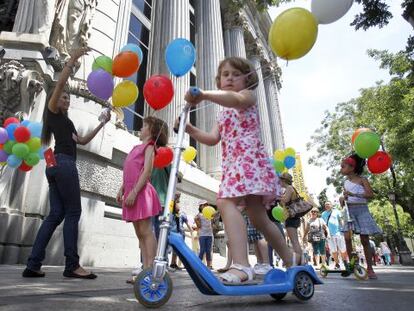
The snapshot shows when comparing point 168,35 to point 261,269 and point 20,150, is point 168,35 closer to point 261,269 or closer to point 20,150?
point 20,150

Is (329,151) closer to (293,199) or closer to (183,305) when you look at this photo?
(293,199)

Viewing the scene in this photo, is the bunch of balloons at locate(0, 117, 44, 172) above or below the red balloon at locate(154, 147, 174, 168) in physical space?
above

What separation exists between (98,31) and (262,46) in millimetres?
20986

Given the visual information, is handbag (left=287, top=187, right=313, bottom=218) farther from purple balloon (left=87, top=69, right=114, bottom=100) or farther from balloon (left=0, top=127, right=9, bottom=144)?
balloon (left=0, top=127, right=9, bottom=144)

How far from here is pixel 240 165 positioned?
2312 mm

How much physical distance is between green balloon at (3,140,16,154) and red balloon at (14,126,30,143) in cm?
9

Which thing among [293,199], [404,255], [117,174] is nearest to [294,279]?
[293,199]

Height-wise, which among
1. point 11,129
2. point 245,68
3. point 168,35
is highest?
point 168,35

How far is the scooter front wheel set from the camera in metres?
1.72

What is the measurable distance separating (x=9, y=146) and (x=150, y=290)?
13.3 ft

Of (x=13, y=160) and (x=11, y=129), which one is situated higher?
(x=11, y=129)

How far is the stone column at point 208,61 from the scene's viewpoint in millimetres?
15836

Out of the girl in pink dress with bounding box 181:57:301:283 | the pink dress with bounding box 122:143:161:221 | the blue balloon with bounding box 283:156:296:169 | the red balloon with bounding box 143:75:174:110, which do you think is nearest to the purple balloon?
the red balloon with bounding box 143:75:174:110

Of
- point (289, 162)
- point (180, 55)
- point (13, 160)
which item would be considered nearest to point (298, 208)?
point (289, 162)
